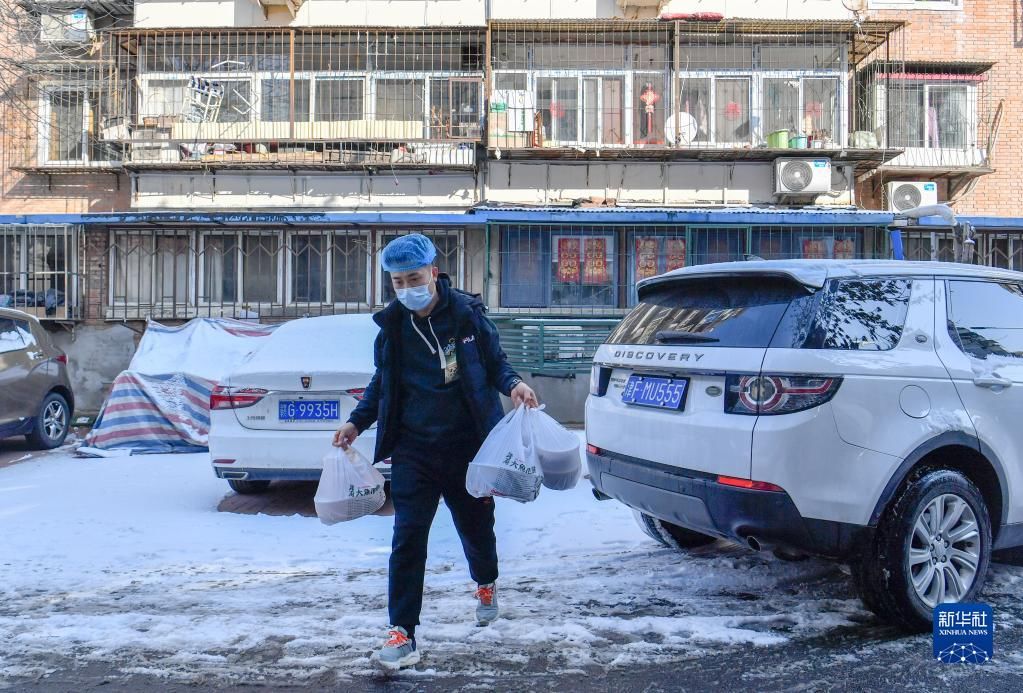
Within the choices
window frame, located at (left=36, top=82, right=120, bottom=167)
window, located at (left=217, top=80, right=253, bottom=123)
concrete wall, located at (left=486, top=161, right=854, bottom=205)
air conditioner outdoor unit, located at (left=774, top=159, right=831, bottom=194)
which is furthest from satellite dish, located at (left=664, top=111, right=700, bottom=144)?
window frame, located at (left=36, top=82, right=120, bottom=167)

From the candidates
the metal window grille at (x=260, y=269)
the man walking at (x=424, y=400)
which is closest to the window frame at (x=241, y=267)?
the metal window grille at (x=260, y=269)

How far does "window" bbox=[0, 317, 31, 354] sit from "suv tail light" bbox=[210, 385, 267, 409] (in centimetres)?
430

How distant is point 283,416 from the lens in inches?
249

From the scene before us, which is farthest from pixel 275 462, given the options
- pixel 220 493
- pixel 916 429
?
pixel 916 429

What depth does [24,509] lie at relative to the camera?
258 inches

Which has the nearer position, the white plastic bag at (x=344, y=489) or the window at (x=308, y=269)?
the white plastic bag at (x=344, y=489)

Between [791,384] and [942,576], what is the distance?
49.7 inches

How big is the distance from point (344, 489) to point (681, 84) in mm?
11922

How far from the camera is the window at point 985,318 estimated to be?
13.7 feet

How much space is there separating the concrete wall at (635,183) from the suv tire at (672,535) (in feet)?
30.8

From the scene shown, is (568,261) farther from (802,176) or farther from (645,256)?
(802,176)

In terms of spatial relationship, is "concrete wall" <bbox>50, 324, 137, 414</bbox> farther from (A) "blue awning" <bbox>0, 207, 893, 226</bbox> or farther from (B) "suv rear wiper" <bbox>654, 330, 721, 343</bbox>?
(B) "suv rear wiper" <bbox>654, 330, 721, 343</bbox>

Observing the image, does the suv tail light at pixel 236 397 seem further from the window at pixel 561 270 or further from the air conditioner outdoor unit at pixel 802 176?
the air conditioner outdoor unit at pixel 802 176

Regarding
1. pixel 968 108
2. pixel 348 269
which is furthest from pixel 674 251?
pixel 968 108
